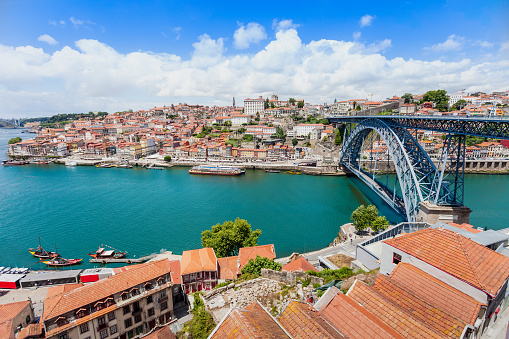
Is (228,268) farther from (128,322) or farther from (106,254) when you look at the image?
(106,254)

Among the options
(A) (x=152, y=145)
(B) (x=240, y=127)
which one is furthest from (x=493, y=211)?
(A) (x=152, y=145)

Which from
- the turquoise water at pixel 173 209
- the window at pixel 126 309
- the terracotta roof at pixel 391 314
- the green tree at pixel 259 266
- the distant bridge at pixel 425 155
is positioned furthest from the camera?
the turquoise water at pixel 173 209

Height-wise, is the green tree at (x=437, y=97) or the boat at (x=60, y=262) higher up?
the green tree at (x=437, y=97)

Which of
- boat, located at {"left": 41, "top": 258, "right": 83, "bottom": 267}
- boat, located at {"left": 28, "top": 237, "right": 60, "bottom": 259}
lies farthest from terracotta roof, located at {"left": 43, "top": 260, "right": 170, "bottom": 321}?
boat, located at {"left": 28, "top": 237, "right": 60, "bottom": 259}

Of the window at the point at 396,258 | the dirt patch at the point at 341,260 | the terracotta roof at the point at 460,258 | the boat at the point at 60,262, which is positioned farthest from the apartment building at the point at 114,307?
the terracotta roof at the point at 460,258

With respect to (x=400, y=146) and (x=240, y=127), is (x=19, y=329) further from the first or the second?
(x=240, y=127)

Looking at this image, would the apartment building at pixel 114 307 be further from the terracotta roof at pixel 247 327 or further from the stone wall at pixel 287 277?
the terracotta roof at pixel 247 327

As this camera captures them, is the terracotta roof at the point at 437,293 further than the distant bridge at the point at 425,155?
No
